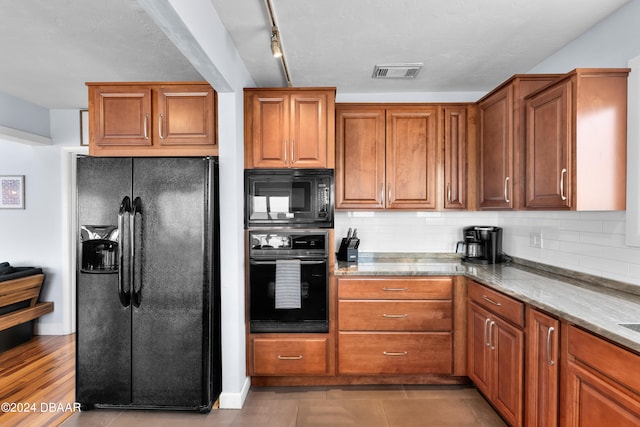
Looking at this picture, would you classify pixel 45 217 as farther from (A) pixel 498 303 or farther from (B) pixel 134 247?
(A) pixel 498 303

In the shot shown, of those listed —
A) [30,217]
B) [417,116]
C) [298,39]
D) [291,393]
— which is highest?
[298,39]

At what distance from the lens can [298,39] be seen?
7.81 ft

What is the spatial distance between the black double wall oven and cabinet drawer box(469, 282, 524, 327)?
3.62 feet

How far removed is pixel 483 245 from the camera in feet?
10.5

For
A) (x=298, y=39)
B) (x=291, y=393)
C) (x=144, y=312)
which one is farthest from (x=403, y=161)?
(x=144, y=312)

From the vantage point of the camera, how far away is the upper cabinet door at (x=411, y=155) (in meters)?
3.14

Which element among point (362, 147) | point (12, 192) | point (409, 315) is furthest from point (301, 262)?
point (12, 192)

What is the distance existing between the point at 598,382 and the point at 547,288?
2.51 feet

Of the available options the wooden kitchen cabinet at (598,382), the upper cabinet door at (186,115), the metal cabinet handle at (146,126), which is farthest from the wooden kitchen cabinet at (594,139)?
the metal cabinet handle at (146,126)

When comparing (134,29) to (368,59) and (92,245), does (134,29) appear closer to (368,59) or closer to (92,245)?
(92,245)

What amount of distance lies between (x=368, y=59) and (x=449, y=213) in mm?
1655

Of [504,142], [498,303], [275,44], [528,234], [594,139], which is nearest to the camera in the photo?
[594,139]

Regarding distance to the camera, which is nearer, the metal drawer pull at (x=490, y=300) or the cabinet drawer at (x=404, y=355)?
the metal drawer pull at (x=490, y=300)

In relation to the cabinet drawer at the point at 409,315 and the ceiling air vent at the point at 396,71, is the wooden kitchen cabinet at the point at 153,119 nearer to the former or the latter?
the ceiling air vent at the point at 396,71
